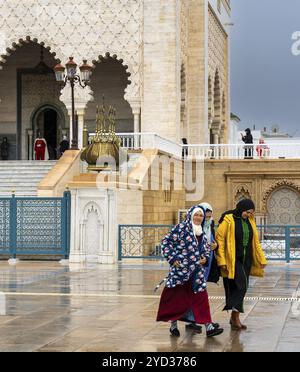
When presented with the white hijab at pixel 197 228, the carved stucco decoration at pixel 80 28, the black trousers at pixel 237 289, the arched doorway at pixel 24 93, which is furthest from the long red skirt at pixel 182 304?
the arched doorway at pixel 24 93

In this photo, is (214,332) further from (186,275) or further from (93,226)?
(93,226)

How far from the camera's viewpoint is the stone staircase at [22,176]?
2066 centimetres


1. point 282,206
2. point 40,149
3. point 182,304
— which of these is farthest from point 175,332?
point 40,149

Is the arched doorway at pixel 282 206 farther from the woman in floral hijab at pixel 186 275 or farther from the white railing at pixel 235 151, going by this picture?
the woman in floral hijab at pixel 186 275

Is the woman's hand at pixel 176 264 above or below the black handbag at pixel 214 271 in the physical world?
above

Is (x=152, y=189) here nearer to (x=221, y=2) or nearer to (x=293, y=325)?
(x=293, y=325)

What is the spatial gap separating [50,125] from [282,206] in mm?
9156

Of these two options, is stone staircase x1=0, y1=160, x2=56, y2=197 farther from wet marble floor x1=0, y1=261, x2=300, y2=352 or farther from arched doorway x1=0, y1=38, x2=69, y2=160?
arched doorway x1=0, y1=38, x2=69, y2=160

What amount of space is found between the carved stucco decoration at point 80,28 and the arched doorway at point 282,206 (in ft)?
17.1

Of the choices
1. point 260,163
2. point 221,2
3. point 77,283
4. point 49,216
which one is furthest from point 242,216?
point 221,2

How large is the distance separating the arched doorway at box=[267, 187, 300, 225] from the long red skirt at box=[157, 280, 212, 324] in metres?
18.5

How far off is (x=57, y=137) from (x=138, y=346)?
23556mm

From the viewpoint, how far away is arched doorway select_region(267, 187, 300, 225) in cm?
2595
